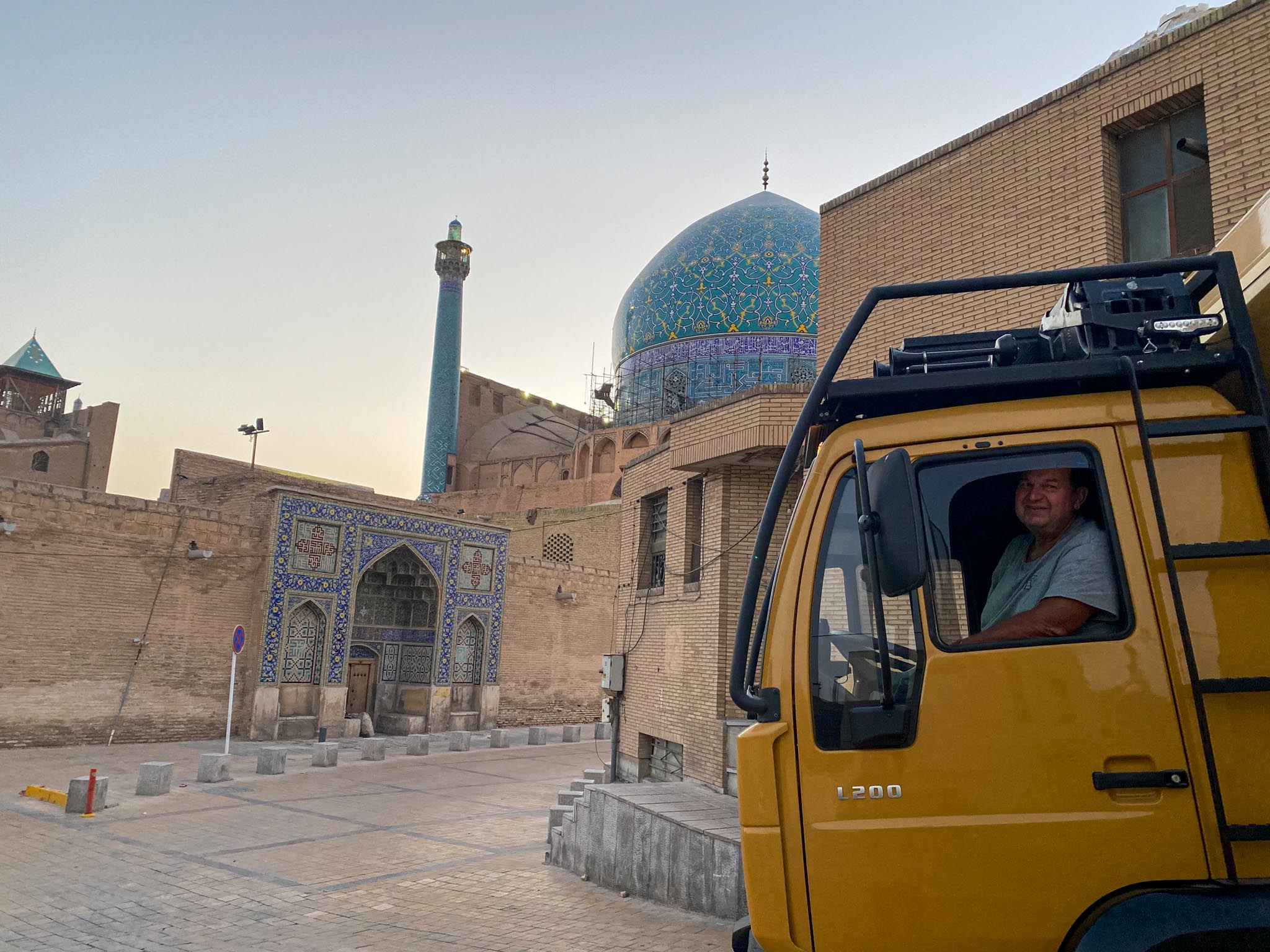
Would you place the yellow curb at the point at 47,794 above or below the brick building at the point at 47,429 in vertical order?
below

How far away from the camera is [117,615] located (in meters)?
17.1

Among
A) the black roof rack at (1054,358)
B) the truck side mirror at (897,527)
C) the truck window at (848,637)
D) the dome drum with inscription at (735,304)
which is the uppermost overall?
the dome drum with inscription at (735,304)

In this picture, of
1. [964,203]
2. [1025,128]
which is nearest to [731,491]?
[964,203]

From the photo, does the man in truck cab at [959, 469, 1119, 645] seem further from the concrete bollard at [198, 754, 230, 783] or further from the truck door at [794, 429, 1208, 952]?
the concrete bollard at [198, 754, 230, 783]

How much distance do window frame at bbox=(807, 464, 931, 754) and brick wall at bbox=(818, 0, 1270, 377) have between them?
5.67m

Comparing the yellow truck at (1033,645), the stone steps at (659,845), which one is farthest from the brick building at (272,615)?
the yellow truck at (1033,645)

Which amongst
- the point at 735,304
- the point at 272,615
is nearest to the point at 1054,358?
the point at 272,615

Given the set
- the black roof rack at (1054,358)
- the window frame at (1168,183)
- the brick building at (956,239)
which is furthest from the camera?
the window frame at (1168,183)

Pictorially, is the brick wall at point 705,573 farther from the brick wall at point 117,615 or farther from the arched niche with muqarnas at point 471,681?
the arched niche with muqarnas at point 471,681

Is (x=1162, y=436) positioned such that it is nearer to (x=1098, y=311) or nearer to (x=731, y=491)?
(x=1098, y=311)

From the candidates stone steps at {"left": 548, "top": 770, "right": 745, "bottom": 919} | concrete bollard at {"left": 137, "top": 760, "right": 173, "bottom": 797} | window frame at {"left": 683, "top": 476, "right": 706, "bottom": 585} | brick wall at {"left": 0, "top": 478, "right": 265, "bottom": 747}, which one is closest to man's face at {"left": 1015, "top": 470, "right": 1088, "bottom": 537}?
stone steps at {"left": 548, "top": 770, "right": 745, "bottom": 919}

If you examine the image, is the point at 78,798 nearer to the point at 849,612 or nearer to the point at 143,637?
the point at 143,637

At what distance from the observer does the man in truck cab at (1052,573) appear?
2.45 metres

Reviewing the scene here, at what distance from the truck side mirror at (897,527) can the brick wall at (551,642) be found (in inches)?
895
